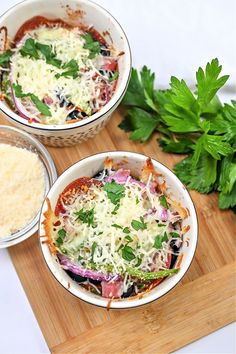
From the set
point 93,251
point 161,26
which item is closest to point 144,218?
point 93,251

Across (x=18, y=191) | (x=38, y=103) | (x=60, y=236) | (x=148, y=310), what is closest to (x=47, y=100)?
(x=38, y=103)

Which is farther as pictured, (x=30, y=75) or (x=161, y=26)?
(x=161, y=26)

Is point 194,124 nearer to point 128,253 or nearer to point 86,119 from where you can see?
point 86,119

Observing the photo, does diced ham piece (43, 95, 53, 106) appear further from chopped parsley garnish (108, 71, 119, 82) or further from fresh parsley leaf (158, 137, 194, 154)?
fresh parsley leaf (158, 137, 194, 154)

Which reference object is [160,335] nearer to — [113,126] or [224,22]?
[113,126]

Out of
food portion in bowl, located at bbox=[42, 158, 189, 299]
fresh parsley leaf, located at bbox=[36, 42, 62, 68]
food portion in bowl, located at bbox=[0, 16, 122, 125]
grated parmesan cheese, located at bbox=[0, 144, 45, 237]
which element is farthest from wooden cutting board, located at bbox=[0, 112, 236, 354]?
fresh parsley leaf, located at bbox=[36, 42, 62, 68]

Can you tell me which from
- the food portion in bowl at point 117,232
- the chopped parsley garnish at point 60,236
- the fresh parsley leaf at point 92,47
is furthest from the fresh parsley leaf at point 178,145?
the chopped parsley garnish at point 60,236

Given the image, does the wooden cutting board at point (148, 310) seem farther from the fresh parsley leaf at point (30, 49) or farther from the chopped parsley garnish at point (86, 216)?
the fresh parsley leaf at point (30, 49)
